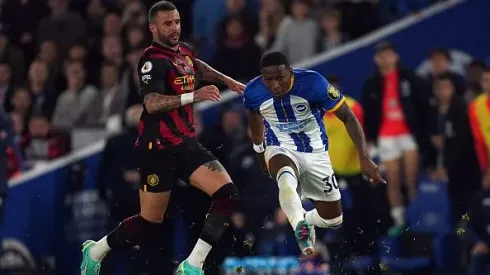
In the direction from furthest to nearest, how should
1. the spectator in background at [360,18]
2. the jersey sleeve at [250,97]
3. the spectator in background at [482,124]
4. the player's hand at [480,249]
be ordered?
1. the spectator in background at [360,18]
2. the spectator in background at [482,124]
3. the player's hand at [480,249]
4. the jersey sleeve at [250,97]

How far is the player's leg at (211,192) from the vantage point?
1363cm

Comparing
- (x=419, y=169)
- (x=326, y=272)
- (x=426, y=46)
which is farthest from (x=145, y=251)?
(x=426, y=46)

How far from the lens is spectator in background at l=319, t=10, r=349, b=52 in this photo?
20062mm

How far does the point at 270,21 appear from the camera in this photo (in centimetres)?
2075

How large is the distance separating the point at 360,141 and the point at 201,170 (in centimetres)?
150

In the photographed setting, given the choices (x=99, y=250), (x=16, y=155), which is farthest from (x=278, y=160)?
(x=16, y=155)

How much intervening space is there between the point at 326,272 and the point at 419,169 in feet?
8.52

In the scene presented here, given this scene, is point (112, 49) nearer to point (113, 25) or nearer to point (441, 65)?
point (113, 25)

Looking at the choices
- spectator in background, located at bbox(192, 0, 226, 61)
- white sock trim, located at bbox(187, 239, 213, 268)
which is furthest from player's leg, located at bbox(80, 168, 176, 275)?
spectator in background, located at bbox(192, 0, 226, 61)

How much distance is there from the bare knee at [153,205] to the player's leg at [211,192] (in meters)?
0.32

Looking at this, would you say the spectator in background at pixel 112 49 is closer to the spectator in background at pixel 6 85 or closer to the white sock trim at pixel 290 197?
the spectator in background at pixel 6 85

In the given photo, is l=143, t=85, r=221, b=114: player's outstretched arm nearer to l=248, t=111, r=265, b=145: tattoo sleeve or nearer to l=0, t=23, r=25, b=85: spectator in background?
l=248, t=111, r=265, b=145: tattoo sleeve

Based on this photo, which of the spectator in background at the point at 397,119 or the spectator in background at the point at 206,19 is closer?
the spectator in background at the point at 397,119

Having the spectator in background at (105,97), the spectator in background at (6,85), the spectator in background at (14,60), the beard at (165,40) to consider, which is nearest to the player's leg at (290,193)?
the beard at (165,40)
